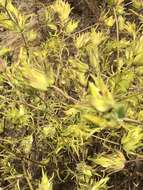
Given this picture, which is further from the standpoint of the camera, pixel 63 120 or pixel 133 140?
pixel 63 120

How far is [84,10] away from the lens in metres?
1.61

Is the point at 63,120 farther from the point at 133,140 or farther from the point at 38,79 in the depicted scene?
the point at 38,79

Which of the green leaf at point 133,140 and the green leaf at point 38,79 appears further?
the green leaf at point 133,140

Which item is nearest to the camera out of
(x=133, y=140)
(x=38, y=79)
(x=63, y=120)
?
(x=38, y=79)

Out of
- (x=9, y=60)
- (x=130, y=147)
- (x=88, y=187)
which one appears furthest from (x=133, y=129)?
(x=9, y=60)

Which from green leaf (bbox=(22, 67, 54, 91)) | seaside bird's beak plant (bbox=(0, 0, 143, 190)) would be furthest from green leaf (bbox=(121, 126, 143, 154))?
green leaf (bbox=(22, 67, 54, 91))

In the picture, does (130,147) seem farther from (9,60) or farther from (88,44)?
(9,60)

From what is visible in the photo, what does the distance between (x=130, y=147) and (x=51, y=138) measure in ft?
1.00

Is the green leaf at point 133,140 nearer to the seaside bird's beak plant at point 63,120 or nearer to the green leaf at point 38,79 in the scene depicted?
the seaside bird's beak plant at point 63,120

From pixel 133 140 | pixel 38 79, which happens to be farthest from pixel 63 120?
pixel 38 79

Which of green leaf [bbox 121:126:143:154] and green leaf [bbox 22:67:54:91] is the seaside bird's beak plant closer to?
green leaf [bbox 121:126:143:154]

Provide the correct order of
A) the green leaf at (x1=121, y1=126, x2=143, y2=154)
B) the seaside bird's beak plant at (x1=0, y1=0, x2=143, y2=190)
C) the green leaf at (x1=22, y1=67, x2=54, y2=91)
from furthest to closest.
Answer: the seaside bird's beak plant at (x1=0, y1=0, x2=143, y2=190), the green leaf at (x1=121, y1=126, x2=143, y2=154), the green leaf at (x1=22, y1=67, x2=54, y2=91)

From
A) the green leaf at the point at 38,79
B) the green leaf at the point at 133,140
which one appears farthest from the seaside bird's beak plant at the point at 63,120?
the green leaf at the point at 38,79

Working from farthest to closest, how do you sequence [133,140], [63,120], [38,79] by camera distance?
[63,120] < [133,140] < [38,79]
